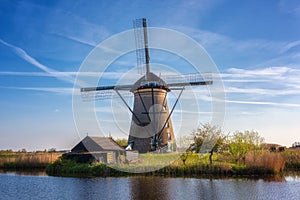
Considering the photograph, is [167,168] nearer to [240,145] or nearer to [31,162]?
[240,145]

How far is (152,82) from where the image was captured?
81.9 feet

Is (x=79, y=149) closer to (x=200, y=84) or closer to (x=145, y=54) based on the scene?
(x=145, y=54)

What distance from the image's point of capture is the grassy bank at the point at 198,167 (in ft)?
56.4

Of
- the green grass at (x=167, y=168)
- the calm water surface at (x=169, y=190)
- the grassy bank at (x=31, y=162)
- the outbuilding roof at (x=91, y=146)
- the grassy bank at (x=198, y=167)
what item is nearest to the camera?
the calm water surface at (x=169, y=190)

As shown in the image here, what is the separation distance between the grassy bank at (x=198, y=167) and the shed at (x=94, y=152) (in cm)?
81

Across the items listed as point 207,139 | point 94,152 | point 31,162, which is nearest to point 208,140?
point 207,139

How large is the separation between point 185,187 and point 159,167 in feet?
19.6

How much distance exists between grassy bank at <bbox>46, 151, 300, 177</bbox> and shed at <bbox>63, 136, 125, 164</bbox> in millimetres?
814

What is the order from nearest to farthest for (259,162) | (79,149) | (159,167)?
1. (259,162)
2. (159,167)
3. (79,149)

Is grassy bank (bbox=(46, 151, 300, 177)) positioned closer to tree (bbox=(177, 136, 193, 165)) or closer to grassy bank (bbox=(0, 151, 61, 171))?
tree (bbox=(177, 136, 193, 165))

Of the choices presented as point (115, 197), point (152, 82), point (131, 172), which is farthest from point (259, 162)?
point (152, 82)

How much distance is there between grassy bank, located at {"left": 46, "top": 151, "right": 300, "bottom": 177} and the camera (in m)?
17.2

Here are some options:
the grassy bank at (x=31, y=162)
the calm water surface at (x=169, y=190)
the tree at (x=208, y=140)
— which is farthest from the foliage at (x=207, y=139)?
the grassy bank at (x=31, y=162)

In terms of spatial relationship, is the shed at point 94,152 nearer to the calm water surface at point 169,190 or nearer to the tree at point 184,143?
the tree at point 184,143
